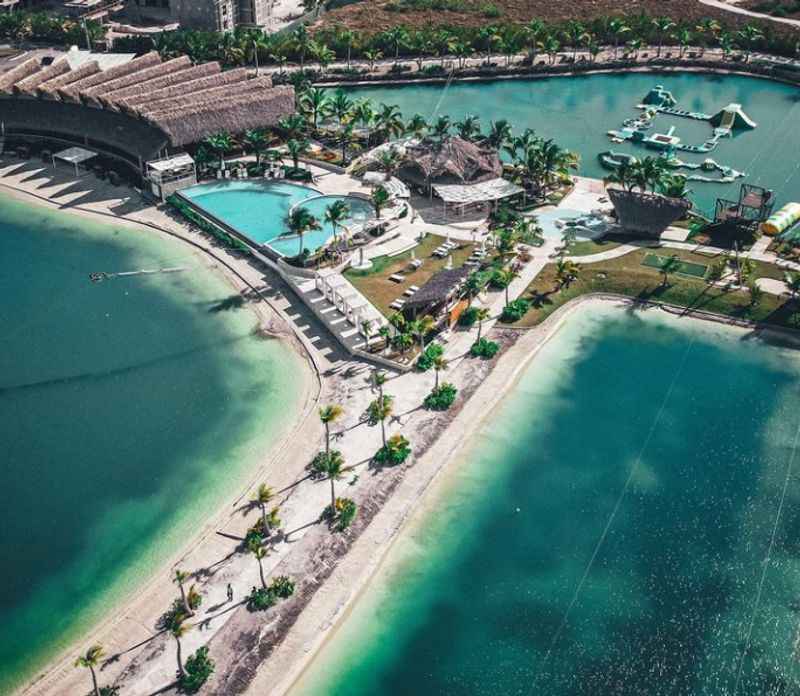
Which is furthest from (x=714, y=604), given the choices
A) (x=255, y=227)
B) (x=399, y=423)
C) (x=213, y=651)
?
(x=255, y=227)

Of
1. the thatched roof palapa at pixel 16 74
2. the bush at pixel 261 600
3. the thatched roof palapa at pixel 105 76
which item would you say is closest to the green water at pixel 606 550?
the bush at pixel 261 600

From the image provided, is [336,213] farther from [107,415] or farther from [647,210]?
[647,210]

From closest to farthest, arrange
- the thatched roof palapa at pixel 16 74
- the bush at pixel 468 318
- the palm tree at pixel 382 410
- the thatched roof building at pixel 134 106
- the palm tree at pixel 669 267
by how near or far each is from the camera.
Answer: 1. the palm tree at pixel 382 410
2. the bush at pixel 468 318
3. the palm tree at pixel 669 267
4. the thatched roof building at pixel 134 106
5. the thatched roof palapa at pixel 16 74

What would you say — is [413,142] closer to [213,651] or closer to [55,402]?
[55,402]

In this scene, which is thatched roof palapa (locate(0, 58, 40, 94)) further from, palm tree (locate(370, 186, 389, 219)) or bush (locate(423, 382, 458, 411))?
bush (locate(423, 382, 458, 411))

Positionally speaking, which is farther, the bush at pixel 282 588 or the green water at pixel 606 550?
the bush at pixel 282 588

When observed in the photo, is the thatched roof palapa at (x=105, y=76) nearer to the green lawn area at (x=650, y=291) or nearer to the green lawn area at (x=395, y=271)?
the green lawn area at (x=395, y=271)

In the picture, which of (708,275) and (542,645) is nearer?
(542,645)
